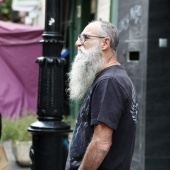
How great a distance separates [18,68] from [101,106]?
463 inches

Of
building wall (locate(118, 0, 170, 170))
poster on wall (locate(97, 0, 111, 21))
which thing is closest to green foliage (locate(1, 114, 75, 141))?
poster on wall (locate(97, 0, 111, 21))

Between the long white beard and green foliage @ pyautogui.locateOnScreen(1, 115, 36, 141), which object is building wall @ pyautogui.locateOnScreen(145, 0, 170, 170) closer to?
Answer: green foliage @ pyautogui.locateOnScreen(1, 115, 36, 141)

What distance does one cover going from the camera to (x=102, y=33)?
12.4ft

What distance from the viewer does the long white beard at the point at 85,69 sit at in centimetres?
377

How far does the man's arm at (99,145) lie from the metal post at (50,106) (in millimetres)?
2478

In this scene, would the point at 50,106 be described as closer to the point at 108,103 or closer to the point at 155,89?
the point at 155,89

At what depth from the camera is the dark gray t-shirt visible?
3.53 m

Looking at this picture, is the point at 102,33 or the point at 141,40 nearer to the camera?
the point at 102,33

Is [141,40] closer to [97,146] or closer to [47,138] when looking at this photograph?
[47,138]

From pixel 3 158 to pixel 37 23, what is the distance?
1717 cm

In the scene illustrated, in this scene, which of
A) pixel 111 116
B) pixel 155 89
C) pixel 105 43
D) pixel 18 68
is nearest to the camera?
pixel 111 116

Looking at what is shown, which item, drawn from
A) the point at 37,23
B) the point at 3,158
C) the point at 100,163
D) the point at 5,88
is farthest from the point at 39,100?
the point at 37,23

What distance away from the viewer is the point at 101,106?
3.53 m

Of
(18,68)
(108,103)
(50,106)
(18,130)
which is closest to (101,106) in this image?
(108,103)
